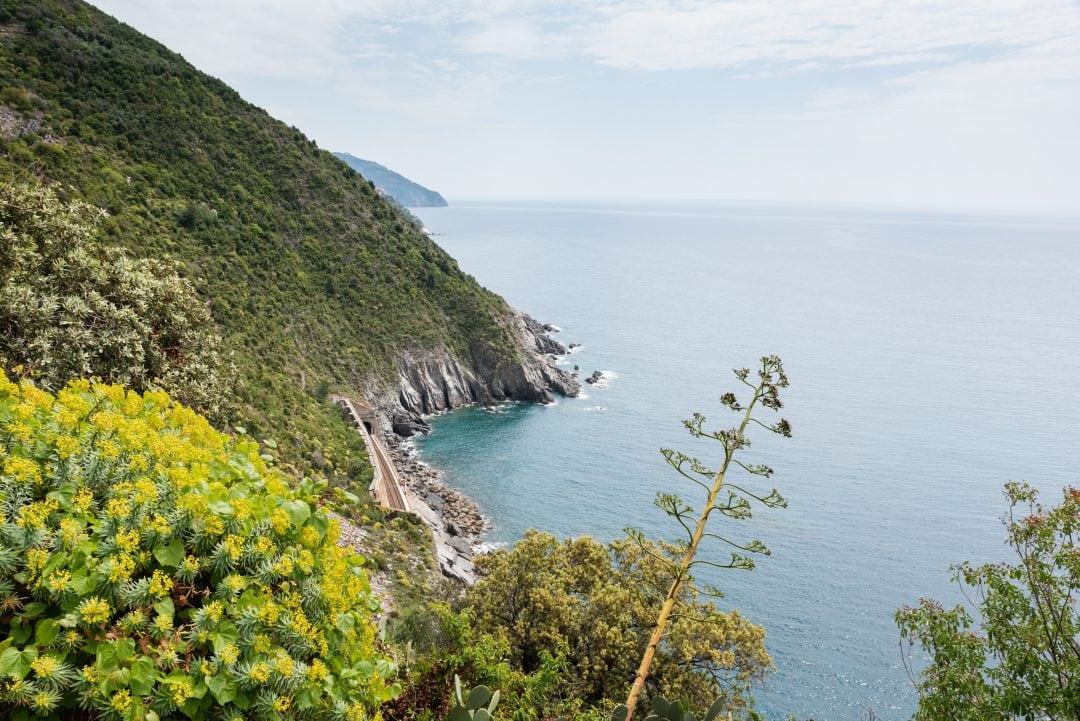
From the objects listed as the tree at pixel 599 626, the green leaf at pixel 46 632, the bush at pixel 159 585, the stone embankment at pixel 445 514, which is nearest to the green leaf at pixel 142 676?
the bush at pixel 159 585

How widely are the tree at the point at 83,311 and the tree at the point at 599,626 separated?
12.1m

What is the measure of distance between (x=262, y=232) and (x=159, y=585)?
65795 mm

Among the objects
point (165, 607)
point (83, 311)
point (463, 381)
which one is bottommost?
point (165, 607)

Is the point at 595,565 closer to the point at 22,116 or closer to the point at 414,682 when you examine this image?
the point at 414,682

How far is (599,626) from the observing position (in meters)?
21.4

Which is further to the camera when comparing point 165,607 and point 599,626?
point 599,626

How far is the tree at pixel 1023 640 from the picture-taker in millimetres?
9867

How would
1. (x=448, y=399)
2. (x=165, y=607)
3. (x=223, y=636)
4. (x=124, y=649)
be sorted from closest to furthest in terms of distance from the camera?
(x=124, y=649)
(x=165, y=607)
(x=223, y=636)
(x=448, y=399)

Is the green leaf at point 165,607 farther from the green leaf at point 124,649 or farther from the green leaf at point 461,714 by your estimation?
the green leaf at point 461,714

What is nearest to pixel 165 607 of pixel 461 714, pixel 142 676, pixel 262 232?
pixel 142 676

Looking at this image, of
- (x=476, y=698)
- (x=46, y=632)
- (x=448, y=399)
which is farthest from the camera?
(x=448, y=399)

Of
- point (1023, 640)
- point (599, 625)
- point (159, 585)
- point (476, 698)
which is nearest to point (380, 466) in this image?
point (599, 625)

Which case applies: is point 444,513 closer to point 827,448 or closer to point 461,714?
point 827,448

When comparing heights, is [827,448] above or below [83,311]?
above
